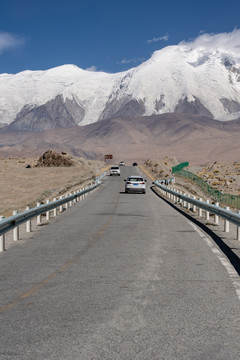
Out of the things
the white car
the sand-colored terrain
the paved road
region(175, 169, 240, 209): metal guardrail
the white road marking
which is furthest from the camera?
the white car

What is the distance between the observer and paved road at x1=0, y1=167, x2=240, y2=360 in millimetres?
4688

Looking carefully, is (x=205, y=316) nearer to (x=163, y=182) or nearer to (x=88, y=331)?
(x=88, y=331)

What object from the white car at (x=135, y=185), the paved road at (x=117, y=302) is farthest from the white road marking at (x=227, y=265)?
the white car at (x=135, y=185)

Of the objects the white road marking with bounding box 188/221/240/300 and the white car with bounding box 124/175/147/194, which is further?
the white car with bounding box 124/175/147/194

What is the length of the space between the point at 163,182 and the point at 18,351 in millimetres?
43216

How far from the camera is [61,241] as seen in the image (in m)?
12.4

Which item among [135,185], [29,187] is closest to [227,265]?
[135,185]

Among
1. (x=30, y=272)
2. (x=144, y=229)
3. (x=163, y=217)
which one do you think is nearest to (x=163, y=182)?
(x=163, y=217)

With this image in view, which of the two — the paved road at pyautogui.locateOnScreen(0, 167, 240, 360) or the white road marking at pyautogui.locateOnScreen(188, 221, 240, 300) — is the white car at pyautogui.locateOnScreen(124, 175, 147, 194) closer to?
the white road marking at pyautogui.locateOnScreen(188, 221, 240, 300)

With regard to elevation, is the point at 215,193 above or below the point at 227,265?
below

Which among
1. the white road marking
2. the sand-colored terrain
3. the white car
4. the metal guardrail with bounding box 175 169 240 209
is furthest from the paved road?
the white car

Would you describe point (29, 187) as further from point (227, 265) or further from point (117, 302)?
point (117, 302)

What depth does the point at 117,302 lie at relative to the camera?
20.8 ft

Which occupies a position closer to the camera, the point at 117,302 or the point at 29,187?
the point at 117,302
